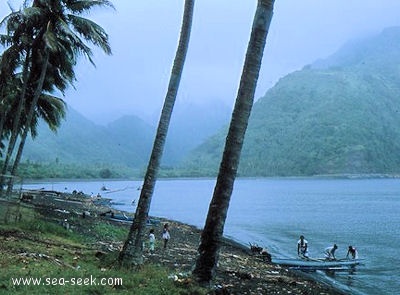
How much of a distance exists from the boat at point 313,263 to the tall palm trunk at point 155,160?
17.4 meters

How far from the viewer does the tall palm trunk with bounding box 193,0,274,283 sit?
1010 cm

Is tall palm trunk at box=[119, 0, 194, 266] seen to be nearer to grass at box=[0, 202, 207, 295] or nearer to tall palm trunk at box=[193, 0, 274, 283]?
grass at box=[0, 202, 207, 295]

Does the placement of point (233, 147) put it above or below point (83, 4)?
below

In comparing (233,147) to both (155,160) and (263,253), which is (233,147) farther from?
(263,253)

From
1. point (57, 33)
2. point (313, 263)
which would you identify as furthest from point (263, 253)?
point (57, 33)

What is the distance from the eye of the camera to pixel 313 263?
28.7m

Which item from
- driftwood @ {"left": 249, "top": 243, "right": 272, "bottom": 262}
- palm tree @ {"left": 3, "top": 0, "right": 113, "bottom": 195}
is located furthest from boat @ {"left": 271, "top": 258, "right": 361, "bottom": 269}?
palm tree @ {"left": 3, "top": 0, "right": 113, "bottom": 195}

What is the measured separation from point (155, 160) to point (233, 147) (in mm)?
2721

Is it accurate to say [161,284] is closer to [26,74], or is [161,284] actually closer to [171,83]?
[171,83]

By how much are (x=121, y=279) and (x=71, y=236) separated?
10502 mm

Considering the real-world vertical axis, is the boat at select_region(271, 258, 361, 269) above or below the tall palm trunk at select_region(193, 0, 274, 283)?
below

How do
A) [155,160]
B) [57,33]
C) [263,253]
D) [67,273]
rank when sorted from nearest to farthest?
[67,273] → [155,160] → [57,33] → [263,253]

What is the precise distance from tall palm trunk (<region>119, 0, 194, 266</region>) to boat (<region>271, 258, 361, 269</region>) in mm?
17404

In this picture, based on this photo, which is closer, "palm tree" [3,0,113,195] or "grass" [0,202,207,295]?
"grass" [0,202,207,295]
